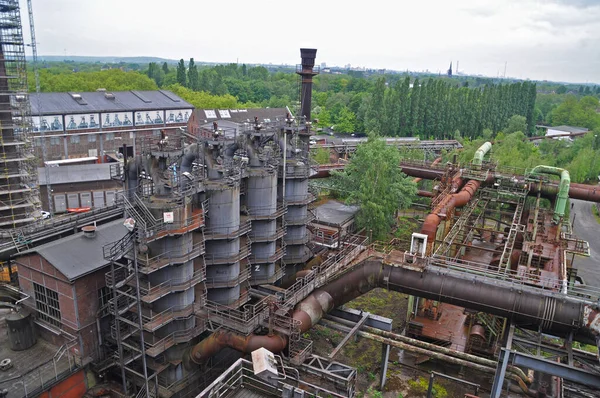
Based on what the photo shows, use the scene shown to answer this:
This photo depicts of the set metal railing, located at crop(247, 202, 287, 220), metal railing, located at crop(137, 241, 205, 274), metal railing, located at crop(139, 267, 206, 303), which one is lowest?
metal railing, located at crop(139, 267, 206, 303)

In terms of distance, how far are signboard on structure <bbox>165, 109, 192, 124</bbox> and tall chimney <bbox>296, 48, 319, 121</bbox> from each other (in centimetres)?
3893

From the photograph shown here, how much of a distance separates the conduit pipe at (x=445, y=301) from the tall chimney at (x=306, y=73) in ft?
61.7

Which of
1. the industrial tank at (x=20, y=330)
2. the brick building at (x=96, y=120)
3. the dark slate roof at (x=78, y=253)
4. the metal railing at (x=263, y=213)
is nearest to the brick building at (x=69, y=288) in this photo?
the dark slate roof at (x=78, y=253)

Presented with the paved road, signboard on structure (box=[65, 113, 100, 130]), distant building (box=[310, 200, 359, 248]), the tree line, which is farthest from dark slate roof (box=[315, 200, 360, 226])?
the tree line

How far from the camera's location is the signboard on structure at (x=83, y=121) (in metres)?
61.1

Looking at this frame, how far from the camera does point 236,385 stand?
55.2 feet

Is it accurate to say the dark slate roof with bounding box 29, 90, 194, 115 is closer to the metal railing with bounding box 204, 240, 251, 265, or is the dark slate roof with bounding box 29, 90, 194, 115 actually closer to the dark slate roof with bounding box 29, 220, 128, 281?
the dark slate roof with bounding box 29, 220, 128, 281

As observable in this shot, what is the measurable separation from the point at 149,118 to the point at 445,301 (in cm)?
5865

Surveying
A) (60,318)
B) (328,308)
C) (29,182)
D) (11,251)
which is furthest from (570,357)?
(29,182)

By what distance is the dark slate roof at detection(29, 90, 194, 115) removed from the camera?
6075 centimetres

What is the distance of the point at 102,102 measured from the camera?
217 ft

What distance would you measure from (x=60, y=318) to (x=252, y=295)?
33.4 ft

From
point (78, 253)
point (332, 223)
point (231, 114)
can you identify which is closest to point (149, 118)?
point (231, 114)

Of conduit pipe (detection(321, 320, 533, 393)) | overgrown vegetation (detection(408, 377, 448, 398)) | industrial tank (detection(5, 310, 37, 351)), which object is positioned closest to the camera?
conduit pipe (detection(321, 320, 533, 393))
